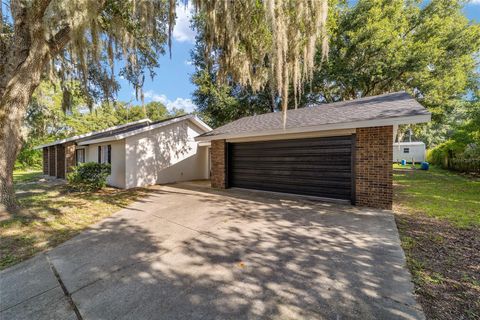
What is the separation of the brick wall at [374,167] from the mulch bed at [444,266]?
1.06 m

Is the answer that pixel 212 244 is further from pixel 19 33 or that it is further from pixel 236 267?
pixel 19 33

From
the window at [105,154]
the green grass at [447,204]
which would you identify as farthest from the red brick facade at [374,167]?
the window at [105,154]

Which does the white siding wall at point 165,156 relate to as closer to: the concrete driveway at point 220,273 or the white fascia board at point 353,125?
the white fascia board at point 353,125

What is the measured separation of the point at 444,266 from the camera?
2.95 meters

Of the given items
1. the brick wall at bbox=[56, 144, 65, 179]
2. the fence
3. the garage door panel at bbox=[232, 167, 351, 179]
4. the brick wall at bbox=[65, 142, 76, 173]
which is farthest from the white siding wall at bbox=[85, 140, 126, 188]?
the fence

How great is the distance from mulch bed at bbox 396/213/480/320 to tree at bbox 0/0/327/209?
3.79 metres

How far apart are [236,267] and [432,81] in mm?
16411

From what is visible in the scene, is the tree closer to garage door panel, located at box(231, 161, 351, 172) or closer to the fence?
garage door panel, located at box(231, 161, 351, 172)

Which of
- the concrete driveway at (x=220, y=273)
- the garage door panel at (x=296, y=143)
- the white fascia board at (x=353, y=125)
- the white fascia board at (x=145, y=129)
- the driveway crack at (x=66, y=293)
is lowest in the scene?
the driveway crack at (x=66, y=293)

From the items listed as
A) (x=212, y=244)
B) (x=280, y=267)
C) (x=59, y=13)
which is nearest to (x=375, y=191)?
(x=280, y=267)

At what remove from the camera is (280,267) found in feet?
9.73

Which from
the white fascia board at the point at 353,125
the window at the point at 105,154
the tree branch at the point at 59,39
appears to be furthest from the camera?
the window at the point at 105,154

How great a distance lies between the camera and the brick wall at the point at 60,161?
48.7 ft

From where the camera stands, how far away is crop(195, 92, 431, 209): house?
569cm
